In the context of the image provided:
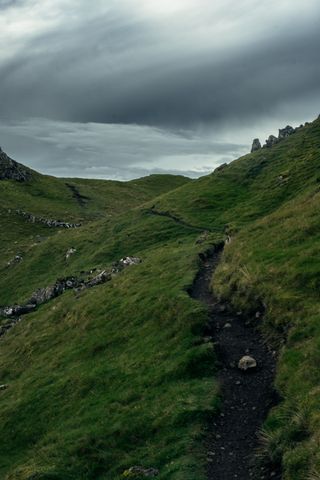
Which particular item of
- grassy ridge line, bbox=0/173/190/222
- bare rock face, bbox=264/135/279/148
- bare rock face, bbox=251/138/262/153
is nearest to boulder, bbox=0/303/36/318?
grassy ridge line, bbox=0/173/190/222

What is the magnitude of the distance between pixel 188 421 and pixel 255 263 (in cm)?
1790

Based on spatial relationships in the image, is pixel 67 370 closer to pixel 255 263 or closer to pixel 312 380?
pixel 255 263

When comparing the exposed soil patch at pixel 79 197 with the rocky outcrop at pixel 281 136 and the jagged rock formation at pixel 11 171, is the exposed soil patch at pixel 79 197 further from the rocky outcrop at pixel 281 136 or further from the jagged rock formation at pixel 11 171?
the rocky outcrop at pixel 281 136

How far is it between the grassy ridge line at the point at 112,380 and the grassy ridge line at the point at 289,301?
3.97 m

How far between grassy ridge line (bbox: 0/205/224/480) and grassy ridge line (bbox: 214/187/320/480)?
3966mm

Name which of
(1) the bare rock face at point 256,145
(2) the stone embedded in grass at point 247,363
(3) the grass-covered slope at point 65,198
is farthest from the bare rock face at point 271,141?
(2) the stone embedded in grass at point 247,363

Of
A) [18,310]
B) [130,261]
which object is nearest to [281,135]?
[130,261]

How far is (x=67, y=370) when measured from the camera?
39.2 meters

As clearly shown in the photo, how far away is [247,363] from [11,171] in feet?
535

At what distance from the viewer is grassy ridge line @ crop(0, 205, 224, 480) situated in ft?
83.8

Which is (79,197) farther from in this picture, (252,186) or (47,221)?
(252,186)

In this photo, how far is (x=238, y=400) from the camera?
2633cm

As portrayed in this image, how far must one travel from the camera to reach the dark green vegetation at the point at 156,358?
24.0 meters

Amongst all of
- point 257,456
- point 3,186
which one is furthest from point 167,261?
point 3,186
